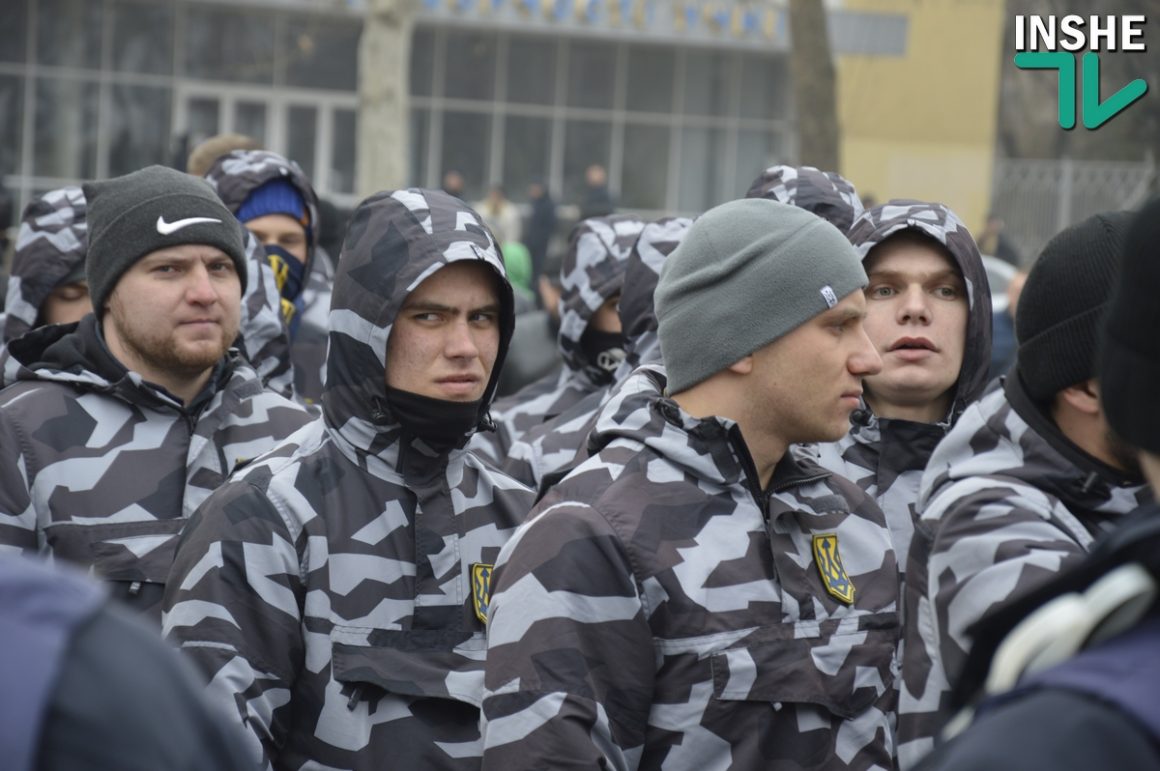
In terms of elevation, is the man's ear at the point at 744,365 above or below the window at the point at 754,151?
below

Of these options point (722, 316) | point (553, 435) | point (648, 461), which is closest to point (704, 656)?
point (648, 461)

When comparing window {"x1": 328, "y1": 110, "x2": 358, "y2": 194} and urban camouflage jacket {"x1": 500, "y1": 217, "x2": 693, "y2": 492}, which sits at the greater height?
window {"x1": 328, "y1": 110, "x2": 358, "y2": 194}

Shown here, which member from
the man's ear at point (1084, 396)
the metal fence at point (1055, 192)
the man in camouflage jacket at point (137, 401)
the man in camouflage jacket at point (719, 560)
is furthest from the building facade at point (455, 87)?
the man's ear at point (1084, 396)

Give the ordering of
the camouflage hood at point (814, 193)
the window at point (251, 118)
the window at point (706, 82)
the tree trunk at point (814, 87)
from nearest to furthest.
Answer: the camouflage hood at point (814, 193), the tree trunk at point (814, 87), the window at point (251, 118), the window at point (706, 82)

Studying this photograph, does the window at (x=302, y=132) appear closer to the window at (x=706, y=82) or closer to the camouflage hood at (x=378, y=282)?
the window at (x=706, y=82)

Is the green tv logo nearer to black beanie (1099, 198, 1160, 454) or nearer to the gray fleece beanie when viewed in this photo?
the gray fleece beanie

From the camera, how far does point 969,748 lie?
183 cm

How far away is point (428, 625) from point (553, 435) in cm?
217

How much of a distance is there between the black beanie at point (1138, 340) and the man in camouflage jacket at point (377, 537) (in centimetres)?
205

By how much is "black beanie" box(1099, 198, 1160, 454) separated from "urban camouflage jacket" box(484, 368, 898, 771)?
132 centimetres

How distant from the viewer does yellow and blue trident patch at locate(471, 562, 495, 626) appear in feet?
12.9

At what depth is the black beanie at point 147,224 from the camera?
16.8 feet

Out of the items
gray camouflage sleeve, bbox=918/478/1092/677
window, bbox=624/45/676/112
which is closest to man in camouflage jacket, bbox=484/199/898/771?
gray camouflage sleeve, bbox=918/478/1092/677

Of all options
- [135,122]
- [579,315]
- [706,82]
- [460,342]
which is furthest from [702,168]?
[460,342]
